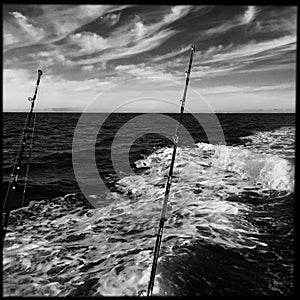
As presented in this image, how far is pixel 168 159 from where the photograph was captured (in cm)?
1181

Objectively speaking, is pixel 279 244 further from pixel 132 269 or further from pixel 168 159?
pixel 168 159

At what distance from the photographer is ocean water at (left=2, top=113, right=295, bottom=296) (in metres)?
4.11

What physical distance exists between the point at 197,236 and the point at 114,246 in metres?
1.62

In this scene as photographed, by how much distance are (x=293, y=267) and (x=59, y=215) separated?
4965mm

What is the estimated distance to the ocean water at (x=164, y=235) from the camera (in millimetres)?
4109

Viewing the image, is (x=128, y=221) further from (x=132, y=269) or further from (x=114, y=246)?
(x=132, y=269)

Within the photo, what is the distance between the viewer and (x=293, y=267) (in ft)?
14.3

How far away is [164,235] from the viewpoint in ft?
17.9
